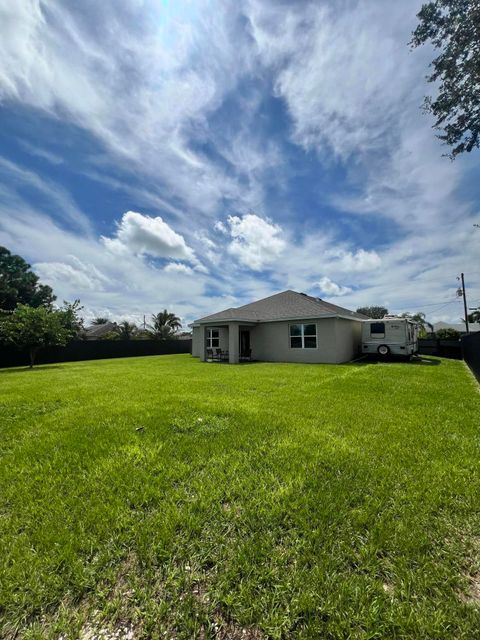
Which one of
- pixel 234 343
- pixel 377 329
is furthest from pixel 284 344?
pixel 377 329

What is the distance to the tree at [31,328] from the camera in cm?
1595

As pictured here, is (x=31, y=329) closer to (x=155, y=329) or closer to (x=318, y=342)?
(x=318, y=342)

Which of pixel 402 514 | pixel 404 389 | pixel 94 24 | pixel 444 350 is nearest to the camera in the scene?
pixel 402 514

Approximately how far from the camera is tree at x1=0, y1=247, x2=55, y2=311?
2823cm

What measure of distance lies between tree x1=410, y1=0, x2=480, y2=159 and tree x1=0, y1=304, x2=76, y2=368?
65.2 ft

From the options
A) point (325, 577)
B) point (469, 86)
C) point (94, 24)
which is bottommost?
point (325, 577)

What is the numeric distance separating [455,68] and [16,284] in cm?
3673

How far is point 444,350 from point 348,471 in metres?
20.5

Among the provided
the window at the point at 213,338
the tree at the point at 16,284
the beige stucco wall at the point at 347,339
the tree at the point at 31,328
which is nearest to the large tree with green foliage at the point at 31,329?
the tree at the point at 31,328

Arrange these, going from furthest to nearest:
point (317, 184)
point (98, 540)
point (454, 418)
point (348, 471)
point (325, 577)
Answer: point (317, 184) → point (454, 418) → point (348, 471) → point (98, 540) → point (325, 577)

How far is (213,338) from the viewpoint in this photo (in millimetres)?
19734

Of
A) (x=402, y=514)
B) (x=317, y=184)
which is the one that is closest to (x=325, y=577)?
(x=402, y=514)

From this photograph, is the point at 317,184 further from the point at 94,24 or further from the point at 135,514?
the point at 135,514

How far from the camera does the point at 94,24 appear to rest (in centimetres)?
680
